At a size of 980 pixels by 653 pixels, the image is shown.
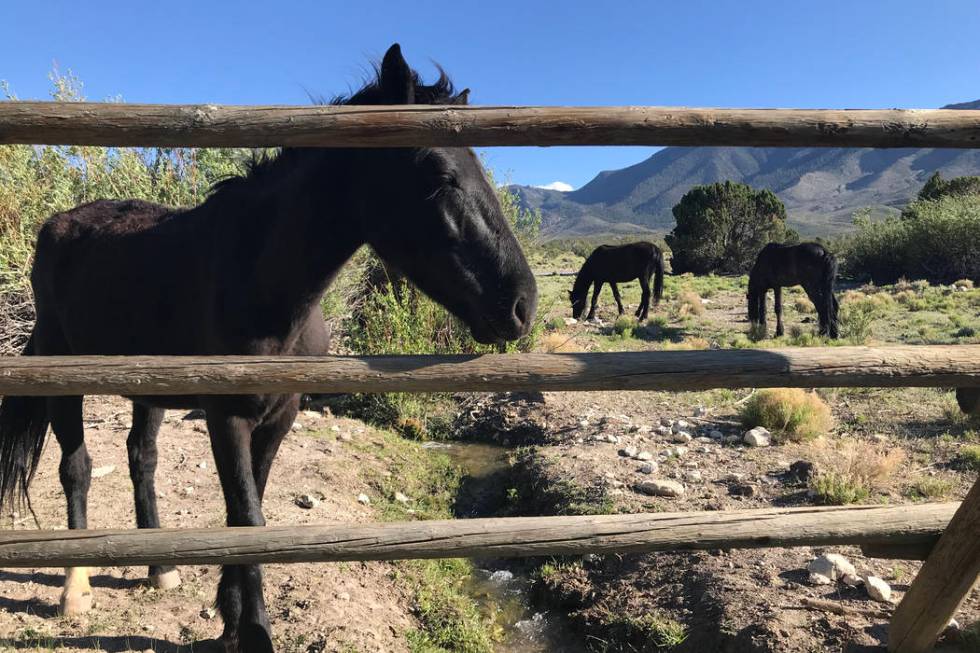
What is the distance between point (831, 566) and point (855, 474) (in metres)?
1.49

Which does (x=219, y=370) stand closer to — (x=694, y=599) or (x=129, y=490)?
(x=694, y=599)

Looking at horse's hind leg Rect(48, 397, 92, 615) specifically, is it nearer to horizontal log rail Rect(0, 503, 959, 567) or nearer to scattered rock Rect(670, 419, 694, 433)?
horizontal log rail Rect(0, 503, 959, 567)

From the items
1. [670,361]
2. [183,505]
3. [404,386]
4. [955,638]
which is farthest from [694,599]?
[183,505]

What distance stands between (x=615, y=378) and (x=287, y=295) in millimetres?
1389

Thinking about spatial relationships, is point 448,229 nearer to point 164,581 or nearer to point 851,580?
point 164,581

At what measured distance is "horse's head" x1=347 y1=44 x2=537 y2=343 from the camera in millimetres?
2004

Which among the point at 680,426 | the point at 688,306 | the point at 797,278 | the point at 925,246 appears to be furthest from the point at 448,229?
the point at 925,246

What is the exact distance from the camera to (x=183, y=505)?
4258mm

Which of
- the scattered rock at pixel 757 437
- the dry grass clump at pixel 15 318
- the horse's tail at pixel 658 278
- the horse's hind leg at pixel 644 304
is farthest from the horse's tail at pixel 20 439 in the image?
the horse's tail at pixel 658 278

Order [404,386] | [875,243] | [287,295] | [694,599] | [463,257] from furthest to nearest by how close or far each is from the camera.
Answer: [875,243] < [694,599] < [287,295] < [463,257] < [404,386]

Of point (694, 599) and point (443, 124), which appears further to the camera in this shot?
point (694, 599)

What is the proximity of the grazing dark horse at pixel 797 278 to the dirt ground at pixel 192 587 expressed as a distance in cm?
1105

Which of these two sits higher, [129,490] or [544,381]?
[544,381]

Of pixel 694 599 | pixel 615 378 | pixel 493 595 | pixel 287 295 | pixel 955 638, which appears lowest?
pixel 493 595
